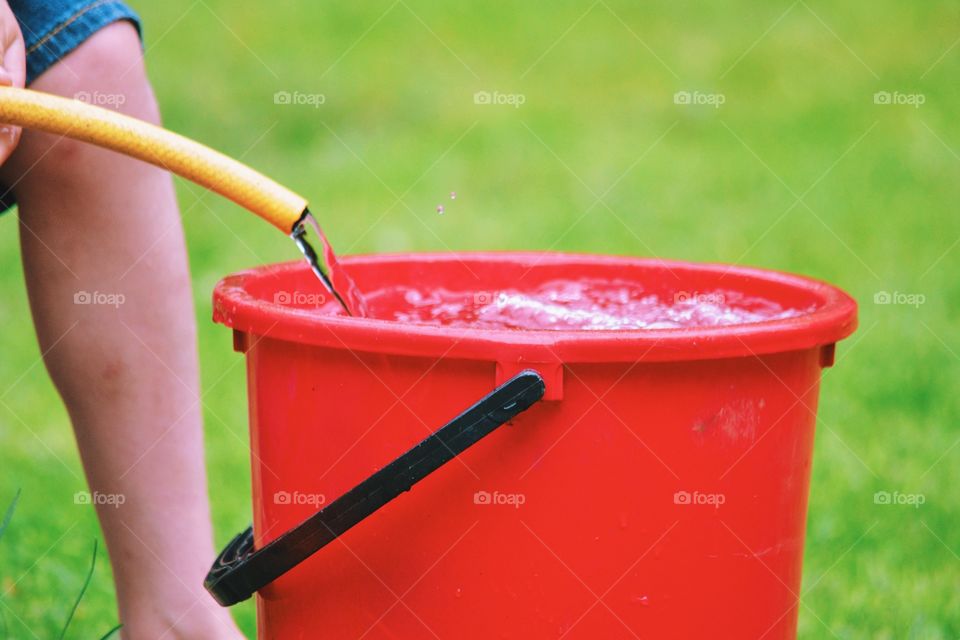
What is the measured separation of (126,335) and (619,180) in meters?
3.04

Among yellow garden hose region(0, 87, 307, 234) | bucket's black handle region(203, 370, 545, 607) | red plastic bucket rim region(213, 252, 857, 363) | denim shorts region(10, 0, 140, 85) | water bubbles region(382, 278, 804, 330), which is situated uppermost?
denim shorts region(10, 0, 140, 85)

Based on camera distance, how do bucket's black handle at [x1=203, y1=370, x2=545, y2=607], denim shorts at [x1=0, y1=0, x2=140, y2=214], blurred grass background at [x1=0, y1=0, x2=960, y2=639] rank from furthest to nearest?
blurred grass background at [x1=0, y1=0, x2=960, y2=639] < denim shorts at [x1=0, y1=0, x2=140, y2=214] < bucket's black handle at [x1=203, y1=370, x2=545, y2=607]

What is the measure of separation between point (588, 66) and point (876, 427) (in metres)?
3.46

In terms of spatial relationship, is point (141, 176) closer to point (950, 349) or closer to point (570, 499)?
point (570, 499)

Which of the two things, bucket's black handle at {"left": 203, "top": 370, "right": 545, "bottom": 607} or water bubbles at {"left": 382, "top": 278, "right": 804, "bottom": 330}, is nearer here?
bucket's black handle at {"left": 203, "top": 370, "right": 545, "bottom": 607}

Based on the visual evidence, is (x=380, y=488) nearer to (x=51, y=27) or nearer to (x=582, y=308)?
(x=582, y=308)

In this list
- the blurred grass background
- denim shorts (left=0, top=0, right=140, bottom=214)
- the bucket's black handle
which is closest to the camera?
the bucket's black handle

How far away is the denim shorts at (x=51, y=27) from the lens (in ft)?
4.48

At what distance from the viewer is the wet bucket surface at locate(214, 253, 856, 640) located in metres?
1.08

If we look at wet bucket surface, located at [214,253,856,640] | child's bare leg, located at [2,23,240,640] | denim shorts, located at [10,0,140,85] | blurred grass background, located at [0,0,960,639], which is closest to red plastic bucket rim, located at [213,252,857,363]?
wet bucket surface, located at [214,253,856,640]

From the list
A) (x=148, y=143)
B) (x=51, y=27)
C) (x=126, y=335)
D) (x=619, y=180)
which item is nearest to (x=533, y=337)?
(x=148, y=143)

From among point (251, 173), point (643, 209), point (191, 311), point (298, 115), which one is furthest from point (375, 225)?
point (251, 173)

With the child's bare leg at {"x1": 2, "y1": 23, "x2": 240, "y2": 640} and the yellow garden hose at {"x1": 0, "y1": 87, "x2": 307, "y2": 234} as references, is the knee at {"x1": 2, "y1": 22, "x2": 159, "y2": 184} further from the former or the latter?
the yellow garden hose at {"x1": 0, "y1": 87, "x2": 307, "y2": 234}

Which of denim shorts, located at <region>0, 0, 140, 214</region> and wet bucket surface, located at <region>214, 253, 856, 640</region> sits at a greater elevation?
denim shorts, located at <region>0, 0, 140, 214</region>
